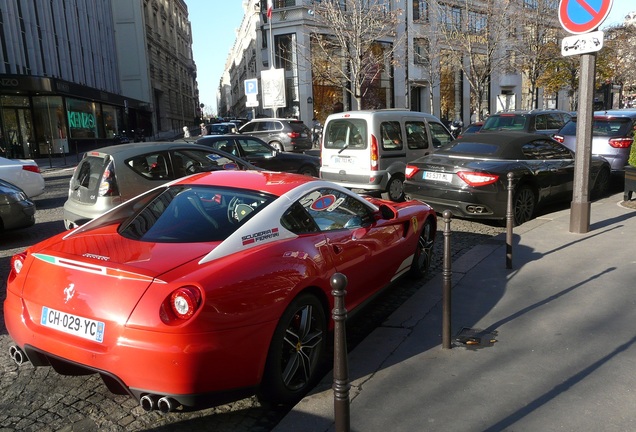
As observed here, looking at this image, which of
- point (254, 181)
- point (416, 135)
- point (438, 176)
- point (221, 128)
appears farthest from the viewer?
point (221, 128)

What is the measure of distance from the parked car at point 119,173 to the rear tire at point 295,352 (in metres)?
4.30

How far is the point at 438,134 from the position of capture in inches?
450

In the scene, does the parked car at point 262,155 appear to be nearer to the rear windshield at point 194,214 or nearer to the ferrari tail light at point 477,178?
the ferrari tail light at point 477,178

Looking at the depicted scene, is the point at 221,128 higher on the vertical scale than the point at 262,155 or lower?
higher

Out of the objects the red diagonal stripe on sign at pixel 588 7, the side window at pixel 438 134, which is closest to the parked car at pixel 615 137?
the side window at pixel 438 134

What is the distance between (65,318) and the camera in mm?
2877

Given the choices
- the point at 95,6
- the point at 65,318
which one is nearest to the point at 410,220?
the point at 65,318

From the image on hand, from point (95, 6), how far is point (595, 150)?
1808 inches

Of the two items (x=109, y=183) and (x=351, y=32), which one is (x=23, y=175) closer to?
(x=109, y=183)

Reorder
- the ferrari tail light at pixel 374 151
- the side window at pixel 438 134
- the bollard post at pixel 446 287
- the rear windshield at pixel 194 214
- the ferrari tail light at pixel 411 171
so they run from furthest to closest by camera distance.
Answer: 1. the side window at pixel 438 134
2. the ferrari tail light at pixel 374 151
3. the ferrari tail light at pixel 411 171
4. the bollard post at pixel 446 287
5. the rear windshield at pixel 194 214

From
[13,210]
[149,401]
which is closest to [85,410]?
[149,401]

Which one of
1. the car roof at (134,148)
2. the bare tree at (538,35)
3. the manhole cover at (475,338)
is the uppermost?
the bare tree at (538,35)

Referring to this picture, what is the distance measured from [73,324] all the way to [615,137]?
11823 mm

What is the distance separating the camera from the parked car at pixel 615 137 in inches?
441
